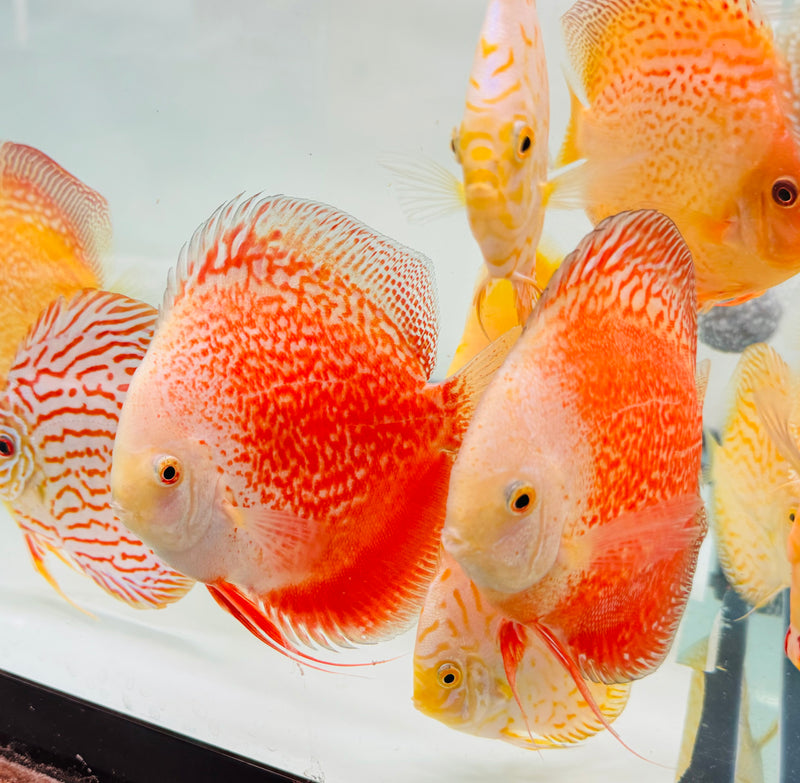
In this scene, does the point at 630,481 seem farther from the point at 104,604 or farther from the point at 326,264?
the point at 104,604

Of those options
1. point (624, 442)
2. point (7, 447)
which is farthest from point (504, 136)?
point (7, 447)

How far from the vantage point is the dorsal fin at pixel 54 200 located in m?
1.01

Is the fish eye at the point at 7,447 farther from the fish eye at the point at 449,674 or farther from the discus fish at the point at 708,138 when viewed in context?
the discus fish at the point at 708,138

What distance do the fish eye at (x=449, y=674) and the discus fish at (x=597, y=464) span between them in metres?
0.25

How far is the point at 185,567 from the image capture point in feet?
2.01

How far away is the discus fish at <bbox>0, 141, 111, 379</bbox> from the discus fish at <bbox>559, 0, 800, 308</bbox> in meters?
0.72

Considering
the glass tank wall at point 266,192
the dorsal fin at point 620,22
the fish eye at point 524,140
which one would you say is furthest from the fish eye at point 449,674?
the dorsal fin at point 620,22

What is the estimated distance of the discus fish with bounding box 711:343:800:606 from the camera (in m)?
0.88

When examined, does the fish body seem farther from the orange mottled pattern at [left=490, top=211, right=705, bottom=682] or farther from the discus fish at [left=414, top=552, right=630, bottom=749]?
the discus fish at [left=414, top=552, right=630, bottom=749]

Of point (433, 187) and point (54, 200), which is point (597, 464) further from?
point (54, 200)

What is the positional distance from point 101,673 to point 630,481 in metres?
1.20

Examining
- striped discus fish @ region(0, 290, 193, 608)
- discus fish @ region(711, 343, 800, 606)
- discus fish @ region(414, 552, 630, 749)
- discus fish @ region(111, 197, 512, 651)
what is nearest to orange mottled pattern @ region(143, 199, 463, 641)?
discus fish @ region(111, 197, 512, 651)

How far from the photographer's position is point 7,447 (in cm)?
82

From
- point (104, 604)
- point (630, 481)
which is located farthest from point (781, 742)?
point (104, 604)
